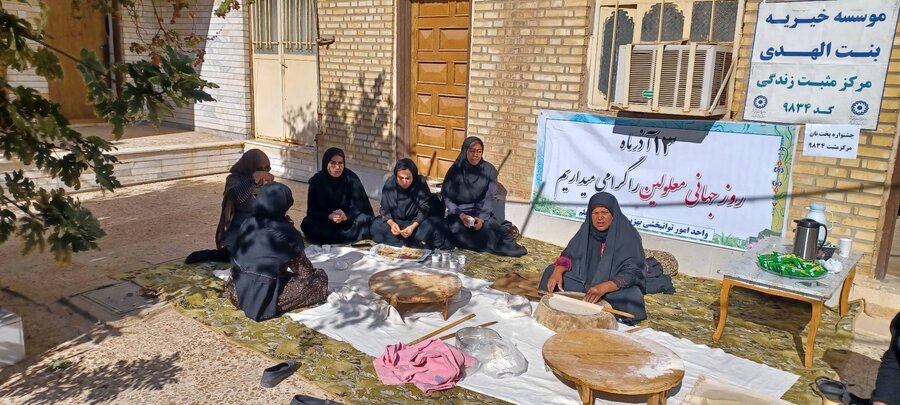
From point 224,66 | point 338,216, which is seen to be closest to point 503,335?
point 338,216

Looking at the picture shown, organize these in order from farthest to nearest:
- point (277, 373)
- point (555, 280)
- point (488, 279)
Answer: point (488, 279)
point (555, 280)
point (277, 373)

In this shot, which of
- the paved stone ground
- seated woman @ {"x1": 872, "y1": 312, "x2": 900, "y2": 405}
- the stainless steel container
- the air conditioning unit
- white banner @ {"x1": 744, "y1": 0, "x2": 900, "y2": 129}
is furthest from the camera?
the air conditioning unit

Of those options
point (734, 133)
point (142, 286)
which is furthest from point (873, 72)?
point (142, 286)

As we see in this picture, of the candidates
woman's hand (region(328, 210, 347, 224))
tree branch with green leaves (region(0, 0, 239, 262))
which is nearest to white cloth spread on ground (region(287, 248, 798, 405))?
woman's hand (region(328, 210, 347, 224))

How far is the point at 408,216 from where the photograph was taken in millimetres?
6719

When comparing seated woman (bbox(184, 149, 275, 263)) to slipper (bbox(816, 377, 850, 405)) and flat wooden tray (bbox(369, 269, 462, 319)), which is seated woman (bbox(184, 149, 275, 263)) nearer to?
flat wooden tray (bbox(369, 269, 462, 319))

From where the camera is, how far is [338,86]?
9.03 meters

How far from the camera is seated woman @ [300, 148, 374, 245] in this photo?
6.69 meters

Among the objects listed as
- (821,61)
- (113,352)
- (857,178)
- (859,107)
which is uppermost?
(821,61)

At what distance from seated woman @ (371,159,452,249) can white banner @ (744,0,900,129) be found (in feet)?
10.1

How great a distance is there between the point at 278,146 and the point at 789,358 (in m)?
7.68

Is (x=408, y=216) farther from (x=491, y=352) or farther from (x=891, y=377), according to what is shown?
(x=891, y=377)

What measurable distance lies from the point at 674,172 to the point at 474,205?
200 cm

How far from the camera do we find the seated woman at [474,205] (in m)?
6.63
